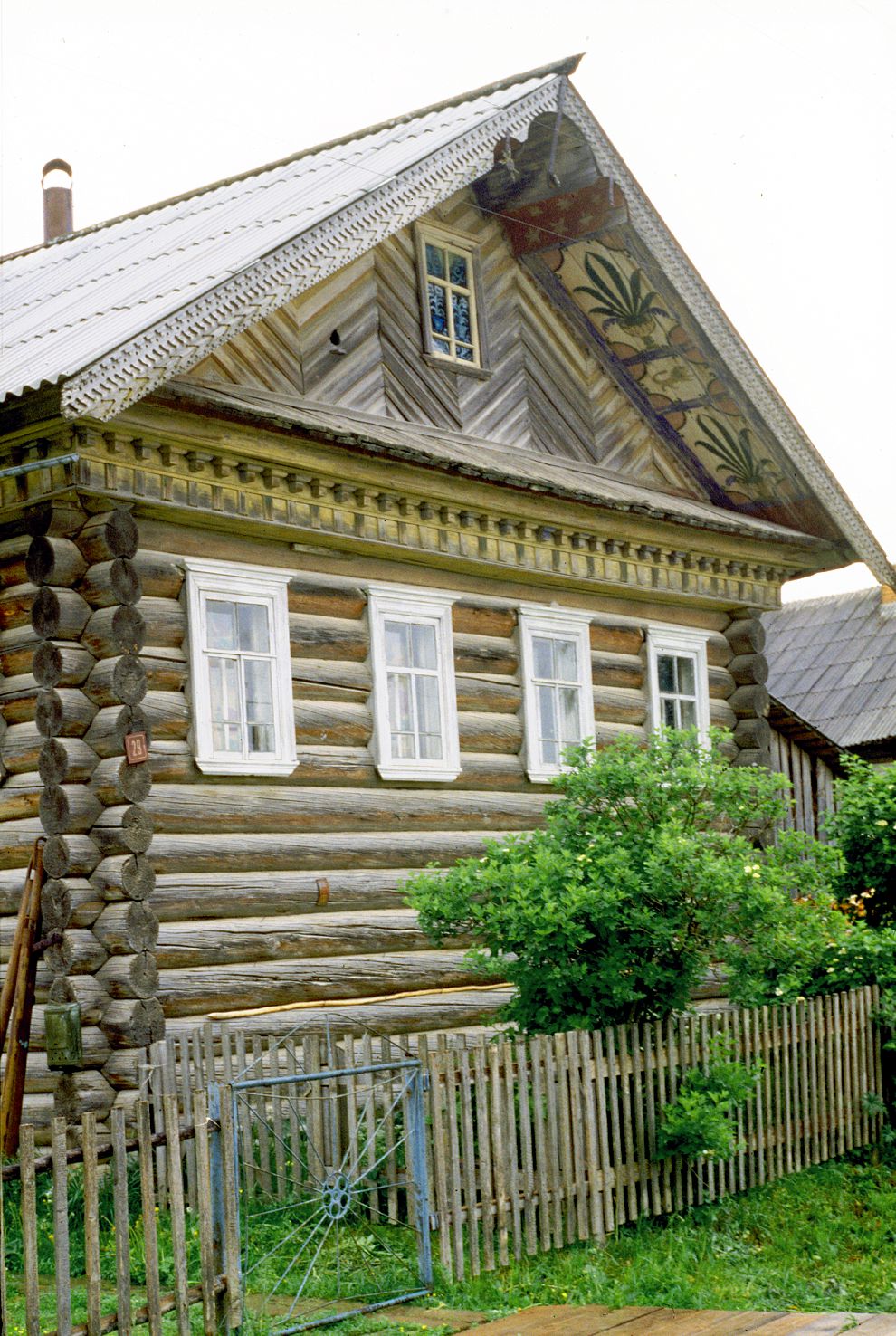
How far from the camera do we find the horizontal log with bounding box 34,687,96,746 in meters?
10.7

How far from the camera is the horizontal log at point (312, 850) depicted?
11242mm

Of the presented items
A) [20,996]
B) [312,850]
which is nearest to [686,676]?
[312,850]

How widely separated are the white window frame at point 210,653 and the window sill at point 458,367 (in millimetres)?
2753

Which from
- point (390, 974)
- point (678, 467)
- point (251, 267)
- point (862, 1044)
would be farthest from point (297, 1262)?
point (678, 467)

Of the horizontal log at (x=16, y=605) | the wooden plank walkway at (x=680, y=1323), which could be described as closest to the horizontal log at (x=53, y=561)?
the horizontal log at (x=16, y=605)

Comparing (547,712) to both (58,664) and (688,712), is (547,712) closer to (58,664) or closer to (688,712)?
(688,712)

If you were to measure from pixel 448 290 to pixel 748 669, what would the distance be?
4.91 metres

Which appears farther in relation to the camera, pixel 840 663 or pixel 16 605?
pixel 840 663

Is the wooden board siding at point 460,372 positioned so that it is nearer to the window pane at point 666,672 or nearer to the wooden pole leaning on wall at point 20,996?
the window pane at point 666,672

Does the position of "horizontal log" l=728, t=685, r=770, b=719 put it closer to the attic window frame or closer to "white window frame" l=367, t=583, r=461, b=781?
"white window frame" l=367, t=583, r=461, b=781

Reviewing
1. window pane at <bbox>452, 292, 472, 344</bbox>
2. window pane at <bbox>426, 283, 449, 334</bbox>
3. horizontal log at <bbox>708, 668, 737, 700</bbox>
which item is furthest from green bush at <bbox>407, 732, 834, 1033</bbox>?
horizontal log at <bbox>708, 668, 737, 700</bbox>

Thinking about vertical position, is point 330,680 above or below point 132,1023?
above

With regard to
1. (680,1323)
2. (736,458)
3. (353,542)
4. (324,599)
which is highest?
(736,458)

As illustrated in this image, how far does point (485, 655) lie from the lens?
13.9 meters
